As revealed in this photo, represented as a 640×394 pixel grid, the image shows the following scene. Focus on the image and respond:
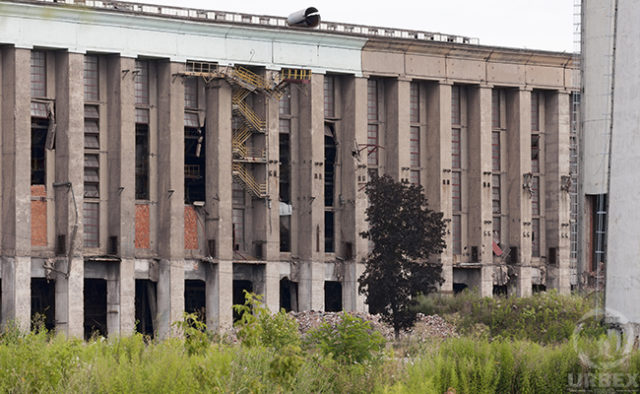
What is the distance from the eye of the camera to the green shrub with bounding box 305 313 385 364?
30250 millimetres

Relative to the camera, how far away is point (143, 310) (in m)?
65.9

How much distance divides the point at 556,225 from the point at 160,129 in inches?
1001

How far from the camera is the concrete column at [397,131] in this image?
70.2 metres

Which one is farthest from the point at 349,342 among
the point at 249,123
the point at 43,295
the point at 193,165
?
the point at 193,165

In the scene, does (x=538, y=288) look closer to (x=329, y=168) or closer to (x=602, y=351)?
(x=329, y=168)

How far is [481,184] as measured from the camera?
7388cm

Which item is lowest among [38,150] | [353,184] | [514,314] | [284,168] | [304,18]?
[514,314]

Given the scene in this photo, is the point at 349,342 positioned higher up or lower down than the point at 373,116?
lower down

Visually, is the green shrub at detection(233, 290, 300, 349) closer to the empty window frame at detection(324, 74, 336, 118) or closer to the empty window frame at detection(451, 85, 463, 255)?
the empty window frame at detection(324, 74, 336, 118)

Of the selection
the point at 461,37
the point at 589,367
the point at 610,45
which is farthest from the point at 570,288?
the point at 589,367

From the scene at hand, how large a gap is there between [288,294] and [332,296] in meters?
2.77

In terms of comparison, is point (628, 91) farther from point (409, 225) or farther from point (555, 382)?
point (409, 225)

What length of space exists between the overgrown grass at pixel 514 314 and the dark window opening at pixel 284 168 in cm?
1038

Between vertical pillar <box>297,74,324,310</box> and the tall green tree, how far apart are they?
864 cm
